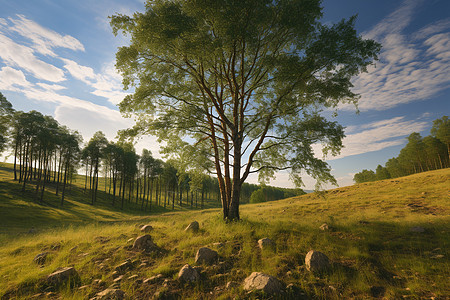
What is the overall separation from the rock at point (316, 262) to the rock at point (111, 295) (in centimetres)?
488

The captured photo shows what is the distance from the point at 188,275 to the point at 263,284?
79.4 inches

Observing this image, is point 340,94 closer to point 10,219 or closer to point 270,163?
point 270,163

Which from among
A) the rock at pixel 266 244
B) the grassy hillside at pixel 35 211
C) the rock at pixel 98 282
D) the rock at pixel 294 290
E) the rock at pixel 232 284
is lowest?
the grassy hillside at pixel 35 211

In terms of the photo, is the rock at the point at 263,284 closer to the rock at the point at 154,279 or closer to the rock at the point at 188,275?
the rock at the point at 188,275

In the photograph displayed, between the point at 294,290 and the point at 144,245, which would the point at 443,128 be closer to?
the point at 294,290

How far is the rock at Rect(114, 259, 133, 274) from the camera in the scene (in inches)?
209

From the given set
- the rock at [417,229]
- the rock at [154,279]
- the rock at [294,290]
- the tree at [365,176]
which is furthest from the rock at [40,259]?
the tree at [365,176]

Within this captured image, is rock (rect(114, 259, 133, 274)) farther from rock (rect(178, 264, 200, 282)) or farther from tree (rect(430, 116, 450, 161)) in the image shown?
tree (rect(430, 116, 450, 161))

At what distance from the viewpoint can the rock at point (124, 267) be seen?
532 cm

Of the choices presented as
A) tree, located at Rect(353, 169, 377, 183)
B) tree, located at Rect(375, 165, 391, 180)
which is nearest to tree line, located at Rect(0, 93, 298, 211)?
tree, located at Rect(375, 165, 391, 180)

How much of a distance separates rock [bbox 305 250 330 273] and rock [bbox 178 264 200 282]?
314 cm

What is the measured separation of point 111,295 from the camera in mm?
4086

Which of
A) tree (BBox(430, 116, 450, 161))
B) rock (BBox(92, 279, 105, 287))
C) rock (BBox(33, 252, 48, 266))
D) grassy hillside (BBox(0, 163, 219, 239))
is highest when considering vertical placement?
tree (BBox(430, 116, 450, 161))

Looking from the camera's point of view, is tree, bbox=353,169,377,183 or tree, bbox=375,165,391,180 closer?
tree, bbox=375,165,391,180
